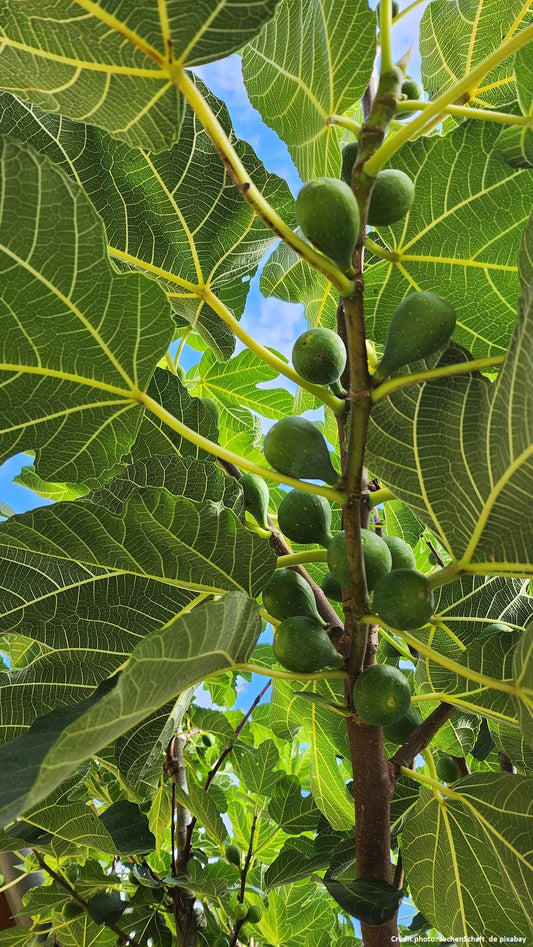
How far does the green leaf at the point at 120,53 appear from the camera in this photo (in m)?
0.44

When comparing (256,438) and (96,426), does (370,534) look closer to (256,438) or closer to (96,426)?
(96,426)

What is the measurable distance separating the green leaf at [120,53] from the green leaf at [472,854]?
1.89 ft

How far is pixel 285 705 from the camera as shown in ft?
3.50

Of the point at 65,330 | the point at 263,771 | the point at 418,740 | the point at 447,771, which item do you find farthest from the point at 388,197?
the point at 263,771

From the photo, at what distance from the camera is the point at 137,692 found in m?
0.40

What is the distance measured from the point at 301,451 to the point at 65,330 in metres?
0.19

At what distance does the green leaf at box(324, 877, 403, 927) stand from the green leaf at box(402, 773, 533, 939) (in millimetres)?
99

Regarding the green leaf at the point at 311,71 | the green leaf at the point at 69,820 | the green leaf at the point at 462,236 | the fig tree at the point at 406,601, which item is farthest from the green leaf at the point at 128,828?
the green leaf at the point at 311,71

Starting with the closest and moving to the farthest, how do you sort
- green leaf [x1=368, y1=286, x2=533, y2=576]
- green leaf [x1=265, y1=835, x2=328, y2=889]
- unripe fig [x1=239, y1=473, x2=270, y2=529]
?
1. green leaf [x1=368, y1=286, x2=533, y2=576]
2. unripe fig [x1=239, y1=473, x2=270, y2=529]
3. green leaf [x1=265, y1=835, x2=328, y2=889]

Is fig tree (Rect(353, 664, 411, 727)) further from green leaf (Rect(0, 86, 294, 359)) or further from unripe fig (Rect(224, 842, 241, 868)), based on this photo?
unripe fig (Rect(224, 842, 241, 868))

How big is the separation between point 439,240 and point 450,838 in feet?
1.81

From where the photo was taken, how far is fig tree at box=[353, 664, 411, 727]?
56 cm

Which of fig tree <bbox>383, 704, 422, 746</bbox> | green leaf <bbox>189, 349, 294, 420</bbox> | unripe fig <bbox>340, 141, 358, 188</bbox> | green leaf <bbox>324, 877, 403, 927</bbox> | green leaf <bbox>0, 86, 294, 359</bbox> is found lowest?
green leaf <bbox>324, 877, 403, 927</bbox>

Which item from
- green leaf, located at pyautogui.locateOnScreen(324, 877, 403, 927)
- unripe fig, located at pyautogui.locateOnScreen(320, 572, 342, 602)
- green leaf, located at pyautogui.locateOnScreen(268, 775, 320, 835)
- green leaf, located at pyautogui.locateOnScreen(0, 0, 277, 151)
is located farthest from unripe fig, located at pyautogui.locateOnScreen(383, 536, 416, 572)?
green leaf, located at pyautogui.locateOnScreen(268, 775, 320, 835)
